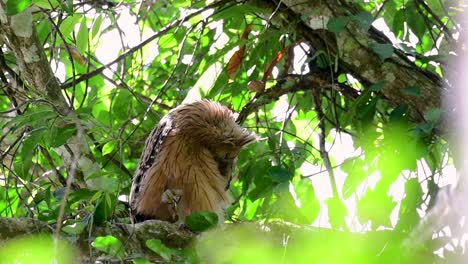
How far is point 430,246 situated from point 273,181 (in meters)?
1.45

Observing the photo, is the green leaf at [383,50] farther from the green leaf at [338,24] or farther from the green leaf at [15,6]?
the green leaf at [15,6]

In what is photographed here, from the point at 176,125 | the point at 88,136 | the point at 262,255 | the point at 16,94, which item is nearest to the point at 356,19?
the point at 176,125

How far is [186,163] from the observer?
424cm

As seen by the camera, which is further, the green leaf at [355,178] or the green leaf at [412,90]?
the green leaf at [412,90]

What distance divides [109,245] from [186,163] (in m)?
1.51

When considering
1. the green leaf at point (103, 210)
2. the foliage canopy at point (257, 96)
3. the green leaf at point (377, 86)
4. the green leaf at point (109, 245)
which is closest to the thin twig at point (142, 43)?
the foliage canopy at point (257, 96)

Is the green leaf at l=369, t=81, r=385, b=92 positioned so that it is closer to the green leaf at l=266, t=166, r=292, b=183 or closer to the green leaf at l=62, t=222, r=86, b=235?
the green leaf at l=266, t=166, r=292, b=183

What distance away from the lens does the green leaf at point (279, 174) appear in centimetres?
376

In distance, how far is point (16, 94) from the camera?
14.2ft

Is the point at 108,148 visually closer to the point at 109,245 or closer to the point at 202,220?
the point at 202,220

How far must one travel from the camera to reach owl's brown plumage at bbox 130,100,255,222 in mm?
4219

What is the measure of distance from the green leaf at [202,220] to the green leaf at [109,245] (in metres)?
0.39

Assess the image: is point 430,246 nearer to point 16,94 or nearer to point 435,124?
point 435,124

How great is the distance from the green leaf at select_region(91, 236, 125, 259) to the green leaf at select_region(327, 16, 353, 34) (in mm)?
1693
